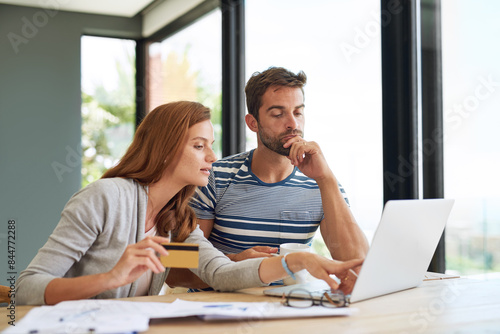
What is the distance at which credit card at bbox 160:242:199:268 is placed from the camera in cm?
121

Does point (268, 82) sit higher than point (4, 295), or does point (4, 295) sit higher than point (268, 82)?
point (268, 82)

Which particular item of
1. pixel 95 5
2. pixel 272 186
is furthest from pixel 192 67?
pixel 272 186

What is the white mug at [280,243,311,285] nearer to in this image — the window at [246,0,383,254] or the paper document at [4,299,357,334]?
the paper document at [4,299,357,334]

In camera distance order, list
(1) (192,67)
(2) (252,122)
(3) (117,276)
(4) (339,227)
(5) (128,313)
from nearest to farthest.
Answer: (5) (128,313) → (3) (117,276) → (4) (339,227) → (2) (252,122) → (1) (192,67)

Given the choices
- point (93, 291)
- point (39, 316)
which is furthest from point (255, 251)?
point (39, 316)

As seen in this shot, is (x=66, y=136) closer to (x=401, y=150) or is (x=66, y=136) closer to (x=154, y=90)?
(x=154, y=90)

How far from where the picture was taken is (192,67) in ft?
13.3

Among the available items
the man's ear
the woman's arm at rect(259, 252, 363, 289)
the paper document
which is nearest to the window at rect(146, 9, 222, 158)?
the man's ear

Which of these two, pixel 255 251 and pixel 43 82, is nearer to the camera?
pixel 255 251

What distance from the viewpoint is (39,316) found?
1.04 m

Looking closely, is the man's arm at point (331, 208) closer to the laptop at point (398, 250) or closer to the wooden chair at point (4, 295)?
the laptop at point (398, 250)

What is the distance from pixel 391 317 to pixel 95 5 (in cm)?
408

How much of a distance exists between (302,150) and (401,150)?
49 cm

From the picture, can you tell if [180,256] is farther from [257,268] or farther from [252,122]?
[252,122]
